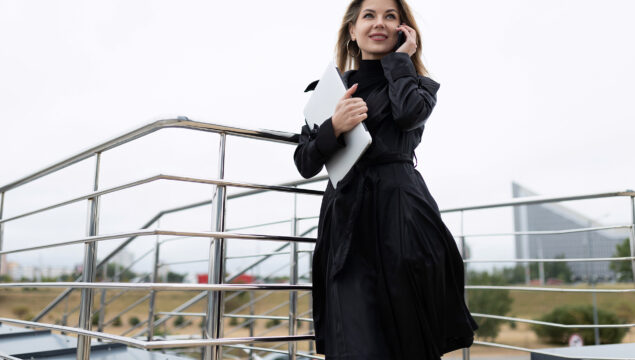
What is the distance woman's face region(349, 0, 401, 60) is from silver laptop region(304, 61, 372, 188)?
140 mm

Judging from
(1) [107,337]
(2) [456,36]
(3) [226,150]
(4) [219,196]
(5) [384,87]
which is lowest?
(1) [107,337]

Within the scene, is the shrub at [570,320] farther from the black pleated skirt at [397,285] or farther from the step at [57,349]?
the black pleated skirt at [397,285]

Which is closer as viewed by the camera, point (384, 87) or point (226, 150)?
point (384, 87)

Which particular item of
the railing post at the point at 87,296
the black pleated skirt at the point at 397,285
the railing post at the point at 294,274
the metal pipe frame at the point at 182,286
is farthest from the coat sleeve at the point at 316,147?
the railing post at the point at 87,296

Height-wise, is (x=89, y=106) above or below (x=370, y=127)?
above

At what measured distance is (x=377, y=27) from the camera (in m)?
1.39

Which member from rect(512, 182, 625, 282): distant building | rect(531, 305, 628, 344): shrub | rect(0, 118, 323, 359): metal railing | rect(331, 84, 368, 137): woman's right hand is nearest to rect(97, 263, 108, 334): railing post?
rect(0, 118, 323, 359): metal railing

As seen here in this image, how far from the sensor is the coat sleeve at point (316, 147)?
49.3 inches

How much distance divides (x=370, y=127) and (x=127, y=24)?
634 inches

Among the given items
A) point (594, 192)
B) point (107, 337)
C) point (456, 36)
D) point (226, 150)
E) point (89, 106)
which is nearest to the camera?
point (107, 337)

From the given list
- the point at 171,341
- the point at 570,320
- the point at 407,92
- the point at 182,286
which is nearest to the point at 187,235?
the point at 182,286

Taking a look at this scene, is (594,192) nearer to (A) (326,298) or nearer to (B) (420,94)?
(B) (420,94)

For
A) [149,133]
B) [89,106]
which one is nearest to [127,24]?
[89,106]

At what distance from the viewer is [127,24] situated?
15.5m
